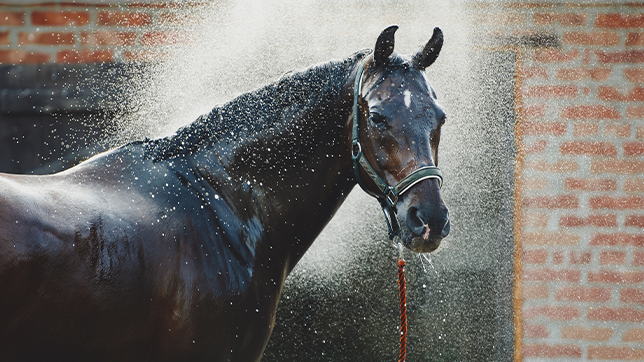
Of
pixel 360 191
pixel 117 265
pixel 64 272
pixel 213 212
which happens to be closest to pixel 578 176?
pixel 360 191

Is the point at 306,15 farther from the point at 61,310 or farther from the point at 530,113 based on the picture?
the point at 61,310

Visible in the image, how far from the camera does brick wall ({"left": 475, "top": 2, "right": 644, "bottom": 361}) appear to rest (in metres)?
3.48

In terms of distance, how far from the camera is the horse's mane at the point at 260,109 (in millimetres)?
1820

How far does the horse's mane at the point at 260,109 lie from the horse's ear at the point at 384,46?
15cm

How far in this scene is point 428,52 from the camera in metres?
1.83

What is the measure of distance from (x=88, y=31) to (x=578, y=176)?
4017mm

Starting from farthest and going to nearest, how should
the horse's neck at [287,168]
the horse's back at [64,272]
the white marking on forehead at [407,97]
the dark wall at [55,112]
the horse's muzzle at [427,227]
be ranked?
the dark wall at [55,112]
the horse's neck at [287,168]
the white marking on forehead at [407,97]
the horse's muzzle at [427,227]
the horse's back at [64,272]

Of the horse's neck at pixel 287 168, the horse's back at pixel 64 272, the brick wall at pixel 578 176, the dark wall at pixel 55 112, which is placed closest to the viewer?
the horse's back at pixel 64 272

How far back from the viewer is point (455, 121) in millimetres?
3584

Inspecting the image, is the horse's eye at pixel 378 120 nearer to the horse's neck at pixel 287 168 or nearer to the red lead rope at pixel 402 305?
the horse's neck at pixel 287 168

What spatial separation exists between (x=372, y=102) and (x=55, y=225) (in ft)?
3.73

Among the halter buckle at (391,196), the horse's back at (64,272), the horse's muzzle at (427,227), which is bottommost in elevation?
the horse's muzzle at (427,227)

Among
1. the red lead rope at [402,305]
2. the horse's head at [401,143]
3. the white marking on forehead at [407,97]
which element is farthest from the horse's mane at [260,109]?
the red lead rope at [402,305]

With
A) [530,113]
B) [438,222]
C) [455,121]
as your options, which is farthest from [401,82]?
[530,113]
